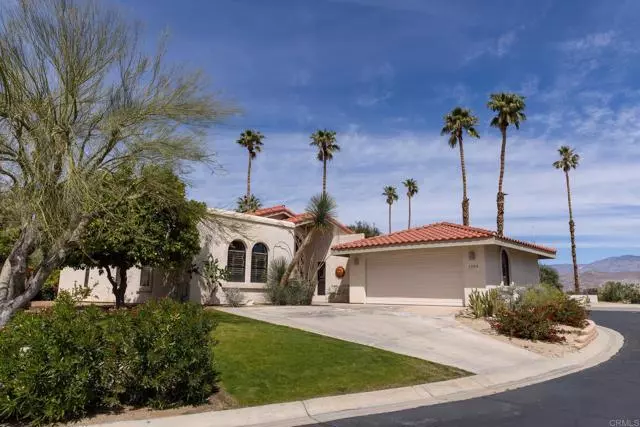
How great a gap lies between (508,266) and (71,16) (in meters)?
19.2

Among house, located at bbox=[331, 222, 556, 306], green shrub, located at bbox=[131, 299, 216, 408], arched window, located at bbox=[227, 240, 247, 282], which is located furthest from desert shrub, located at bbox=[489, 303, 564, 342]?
arched window, located at bbox=[227, 240, 247, 282]

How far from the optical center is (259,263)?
23000mm

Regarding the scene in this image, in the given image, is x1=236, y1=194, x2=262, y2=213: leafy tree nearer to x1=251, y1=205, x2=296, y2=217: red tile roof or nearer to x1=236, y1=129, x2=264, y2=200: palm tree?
x1=236, y1=129, x2=264, y2=200: palm tree

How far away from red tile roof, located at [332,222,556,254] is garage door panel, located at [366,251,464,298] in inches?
32.7

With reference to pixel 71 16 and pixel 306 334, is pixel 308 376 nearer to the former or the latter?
pixel 306 334

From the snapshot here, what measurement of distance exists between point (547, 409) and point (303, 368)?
411 centimetres

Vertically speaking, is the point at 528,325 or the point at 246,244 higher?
the point at 246,244

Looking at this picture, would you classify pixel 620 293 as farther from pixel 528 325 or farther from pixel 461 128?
pixel 528 325

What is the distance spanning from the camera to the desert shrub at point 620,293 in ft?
122

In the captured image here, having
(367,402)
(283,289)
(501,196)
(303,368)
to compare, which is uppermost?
(501,196)

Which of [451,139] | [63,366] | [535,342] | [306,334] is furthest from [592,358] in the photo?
[451,139]

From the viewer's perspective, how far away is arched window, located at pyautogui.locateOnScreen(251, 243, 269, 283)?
22656mm

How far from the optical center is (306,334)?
40.3ft

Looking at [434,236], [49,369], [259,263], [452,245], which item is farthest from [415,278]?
[49,369]
